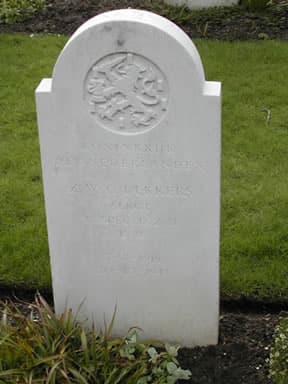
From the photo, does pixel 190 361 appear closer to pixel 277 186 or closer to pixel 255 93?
pixel 277 186

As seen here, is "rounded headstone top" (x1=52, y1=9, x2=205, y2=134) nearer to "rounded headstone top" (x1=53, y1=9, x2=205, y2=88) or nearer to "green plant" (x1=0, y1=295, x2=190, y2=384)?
"rounded headstone top" (x1=53, y1=9, x2=205, y2=88)

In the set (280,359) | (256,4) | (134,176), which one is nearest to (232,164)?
(134,176)

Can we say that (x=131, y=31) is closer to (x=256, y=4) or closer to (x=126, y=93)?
(x=126, y=93)

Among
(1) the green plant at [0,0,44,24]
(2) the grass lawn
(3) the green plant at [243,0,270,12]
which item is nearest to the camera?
(2) the grass lawn

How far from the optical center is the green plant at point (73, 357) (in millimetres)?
4305

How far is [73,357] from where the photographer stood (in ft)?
14.6

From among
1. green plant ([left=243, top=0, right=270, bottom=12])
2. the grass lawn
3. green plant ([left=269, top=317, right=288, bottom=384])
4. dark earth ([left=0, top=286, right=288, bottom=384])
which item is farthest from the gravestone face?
green plant ([left=243, top=0, right=270, bottom=12])

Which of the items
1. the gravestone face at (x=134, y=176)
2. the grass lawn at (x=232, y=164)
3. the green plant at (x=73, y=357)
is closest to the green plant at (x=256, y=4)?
the grass lawn at (x=232, y=164)

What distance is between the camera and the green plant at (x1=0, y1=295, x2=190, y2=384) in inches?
169

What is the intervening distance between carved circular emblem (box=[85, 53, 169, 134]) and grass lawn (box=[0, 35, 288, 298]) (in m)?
1.57

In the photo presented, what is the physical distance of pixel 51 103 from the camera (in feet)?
14.0

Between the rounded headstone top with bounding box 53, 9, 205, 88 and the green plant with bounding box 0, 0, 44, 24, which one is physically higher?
the rounded headstone top with bounding box 53, 9, 205, 88

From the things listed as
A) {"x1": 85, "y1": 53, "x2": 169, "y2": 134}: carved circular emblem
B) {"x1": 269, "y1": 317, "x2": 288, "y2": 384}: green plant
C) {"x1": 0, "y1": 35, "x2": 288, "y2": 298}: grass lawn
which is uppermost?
{"x1": 85, "y1": 53, "x2": 169, "y2": 134}: carved circular emblem

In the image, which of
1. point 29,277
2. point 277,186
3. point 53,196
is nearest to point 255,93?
point 277,186
